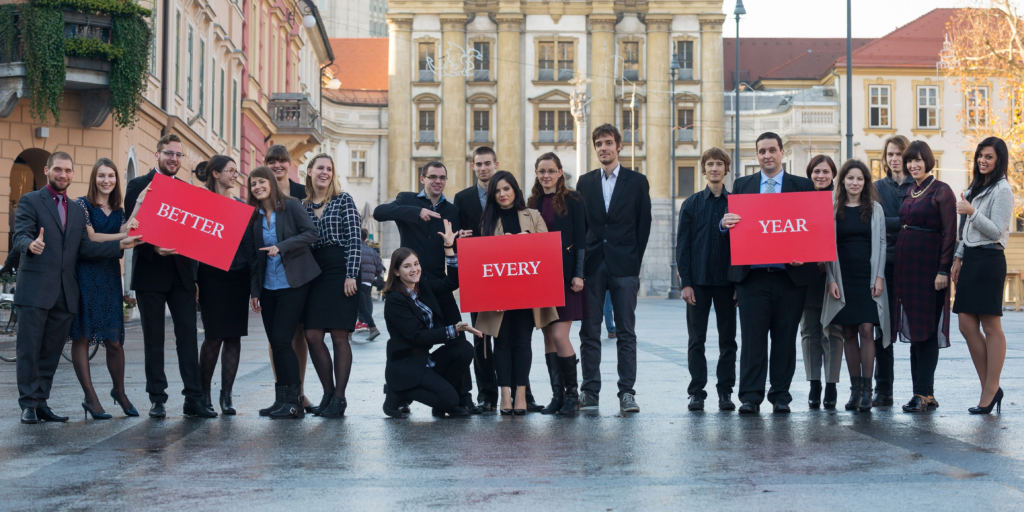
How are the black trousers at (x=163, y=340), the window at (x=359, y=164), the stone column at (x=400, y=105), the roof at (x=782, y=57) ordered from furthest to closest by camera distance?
1. the roof at (x=782, y=57)
2. the window at (x=359, y=164)
3. the stone column at (x=400, y=105)
4. the black trousers at (x=163, y=340)

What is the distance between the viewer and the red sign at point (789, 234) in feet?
27.3

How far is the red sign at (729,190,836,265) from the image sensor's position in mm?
8312

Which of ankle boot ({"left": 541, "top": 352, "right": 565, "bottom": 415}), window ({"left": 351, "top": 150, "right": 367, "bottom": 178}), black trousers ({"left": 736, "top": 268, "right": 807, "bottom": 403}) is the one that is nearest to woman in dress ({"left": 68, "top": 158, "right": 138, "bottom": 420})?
ankle boot ({"left": 541, "top": 352, "right": 565, "bottom": 415})

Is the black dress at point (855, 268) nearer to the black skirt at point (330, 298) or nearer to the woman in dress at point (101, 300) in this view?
the black skirt at point (330, 298)

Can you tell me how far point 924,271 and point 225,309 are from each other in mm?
5122

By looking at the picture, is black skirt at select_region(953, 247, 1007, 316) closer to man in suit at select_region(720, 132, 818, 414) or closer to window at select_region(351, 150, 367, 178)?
man in suit at select_region(720, 132, 818, 414)

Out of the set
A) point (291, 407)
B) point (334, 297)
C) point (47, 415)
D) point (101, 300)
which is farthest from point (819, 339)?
point (47, 415)

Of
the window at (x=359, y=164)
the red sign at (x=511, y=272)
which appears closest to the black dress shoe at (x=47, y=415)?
the red sign at (x=511, y=272)

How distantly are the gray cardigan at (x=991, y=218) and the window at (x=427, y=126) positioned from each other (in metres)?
58.6

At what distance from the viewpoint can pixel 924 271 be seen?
8523 mm

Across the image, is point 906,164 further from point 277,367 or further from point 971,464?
point 277,367

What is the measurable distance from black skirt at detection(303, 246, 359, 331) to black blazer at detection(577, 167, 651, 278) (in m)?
1.84

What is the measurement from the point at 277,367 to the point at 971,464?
462 centimetres

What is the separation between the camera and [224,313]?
27.2 feet
